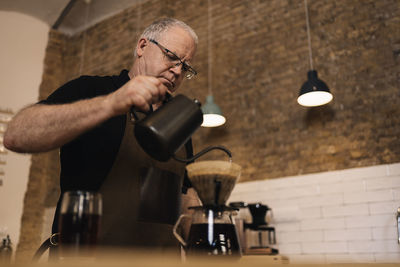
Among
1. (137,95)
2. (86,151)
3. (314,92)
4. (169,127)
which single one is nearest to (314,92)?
(314,92)

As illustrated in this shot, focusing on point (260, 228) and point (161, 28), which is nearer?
point (161, 28)

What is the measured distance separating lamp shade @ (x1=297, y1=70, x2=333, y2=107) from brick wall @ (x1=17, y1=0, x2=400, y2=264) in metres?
0.45

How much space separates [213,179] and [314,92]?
8.44 feet

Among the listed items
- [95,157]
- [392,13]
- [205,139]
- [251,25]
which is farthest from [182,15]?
[95,157]

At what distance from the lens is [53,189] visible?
5.99 meters

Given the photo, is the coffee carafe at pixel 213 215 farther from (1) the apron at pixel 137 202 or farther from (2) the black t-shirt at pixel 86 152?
(2) the black t-shirt at pixel 86 152

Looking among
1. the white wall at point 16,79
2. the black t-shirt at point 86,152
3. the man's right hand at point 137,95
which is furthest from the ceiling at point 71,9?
the man's right hand at point 137,95

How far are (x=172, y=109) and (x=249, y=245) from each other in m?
3.15

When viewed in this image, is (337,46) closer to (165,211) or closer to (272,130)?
(272,130)

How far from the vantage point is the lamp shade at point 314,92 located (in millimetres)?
3475

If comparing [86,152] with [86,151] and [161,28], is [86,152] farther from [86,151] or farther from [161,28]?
[161,28]

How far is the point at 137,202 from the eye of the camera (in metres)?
1.52

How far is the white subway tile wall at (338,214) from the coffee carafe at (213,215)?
8.14ft

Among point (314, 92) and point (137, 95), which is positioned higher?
point (314, 92)
